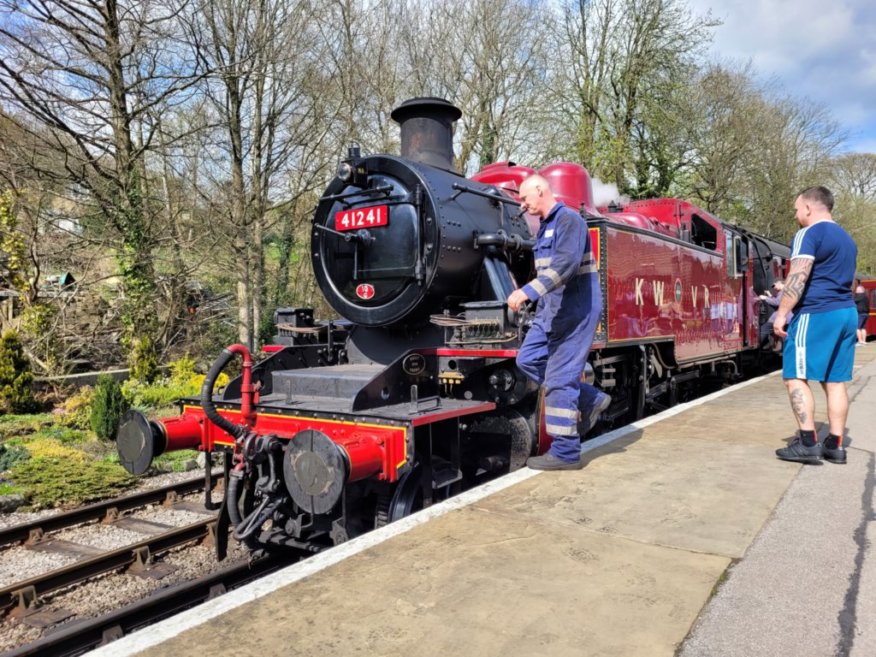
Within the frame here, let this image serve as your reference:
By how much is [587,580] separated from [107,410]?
7327 mm

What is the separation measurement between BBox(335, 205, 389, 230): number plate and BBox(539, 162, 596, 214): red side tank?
2.05 m

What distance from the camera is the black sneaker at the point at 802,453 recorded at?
13.2 ft

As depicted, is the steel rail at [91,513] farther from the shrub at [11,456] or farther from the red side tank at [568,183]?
the red side tank at [568,183]

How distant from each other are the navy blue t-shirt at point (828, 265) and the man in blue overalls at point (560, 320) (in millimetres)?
1285

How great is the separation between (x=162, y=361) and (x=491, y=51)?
12.3m

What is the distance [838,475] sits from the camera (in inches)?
151

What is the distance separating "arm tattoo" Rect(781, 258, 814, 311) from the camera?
387 cm

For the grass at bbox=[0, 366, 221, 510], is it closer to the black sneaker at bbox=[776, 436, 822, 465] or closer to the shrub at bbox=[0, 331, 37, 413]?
the shrub at bbox=[0, 331, 37, 413]

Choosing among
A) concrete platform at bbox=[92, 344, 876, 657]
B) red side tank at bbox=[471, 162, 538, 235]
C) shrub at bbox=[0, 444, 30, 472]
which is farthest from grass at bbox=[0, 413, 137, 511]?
red side tank at bbox=[471, 162, 538, 235]

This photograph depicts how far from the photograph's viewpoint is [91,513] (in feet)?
17.3

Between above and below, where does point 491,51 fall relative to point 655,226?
above

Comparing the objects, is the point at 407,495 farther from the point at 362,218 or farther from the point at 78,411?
the point at 78,411

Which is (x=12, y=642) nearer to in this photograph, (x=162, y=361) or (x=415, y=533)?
(x=415, y=533)

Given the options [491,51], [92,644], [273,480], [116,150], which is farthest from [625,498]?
[491,51]
